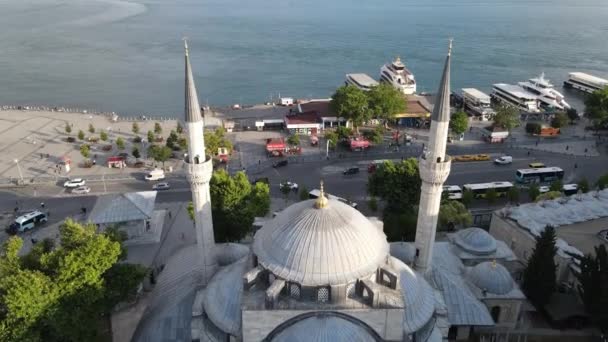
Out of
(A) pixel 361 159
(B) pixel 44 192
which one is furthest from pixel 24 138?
(A) pixel 361 159

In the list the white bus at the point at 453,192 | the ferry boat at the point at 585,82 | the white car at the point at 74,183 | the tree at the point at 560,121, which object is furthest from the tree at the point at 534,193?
the ferry boat at the point at 585,82

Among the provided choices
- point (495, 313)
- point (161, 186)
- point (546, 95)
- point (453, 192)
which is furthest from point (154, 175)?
point (546, 95)

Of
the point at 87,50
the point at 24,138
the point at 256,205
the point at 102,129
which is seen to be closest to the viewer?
the point at 256,205

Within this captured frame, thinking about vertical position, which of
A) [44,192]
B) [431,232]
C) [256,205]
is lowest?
[44,192]

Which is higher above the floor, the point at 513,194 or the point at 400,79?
the point at 400,79

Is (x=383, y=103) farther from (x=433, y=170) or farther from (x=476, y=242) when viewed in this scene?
(x=433, y=170)

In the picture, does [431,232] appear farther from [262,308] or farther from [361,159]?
[361,159]
